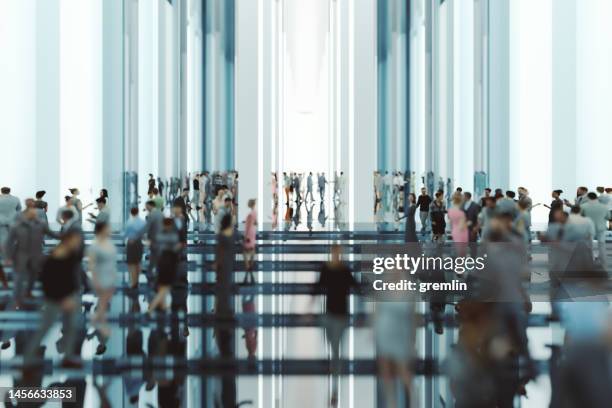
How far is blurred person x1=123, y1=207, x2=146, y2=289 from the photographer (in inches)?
494

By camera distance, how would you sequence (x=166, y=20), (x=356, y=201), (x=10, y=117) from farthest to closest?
(x=166, y=20) → (x=356, y=201) → (x=10, y=117)

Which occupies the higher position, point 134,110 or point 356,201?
point 134,110

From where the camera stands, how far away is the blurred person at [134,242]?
1254 cm

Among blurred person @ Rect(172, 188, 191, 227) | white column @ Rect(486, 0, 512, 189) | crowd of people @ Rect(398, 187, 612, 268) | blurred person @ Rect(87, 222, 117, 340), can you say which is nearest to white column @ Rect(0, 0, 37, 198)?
blurred person @ Rect(172, 188, 191, 227)

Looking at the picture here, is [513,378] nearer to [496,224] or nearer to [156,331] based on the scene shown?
[496,224]

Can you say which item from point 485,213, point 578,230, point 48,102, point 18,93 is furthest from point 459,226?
point 48,102

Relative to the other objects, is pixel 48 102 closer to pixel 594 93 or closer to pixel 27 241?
pixel 27 241

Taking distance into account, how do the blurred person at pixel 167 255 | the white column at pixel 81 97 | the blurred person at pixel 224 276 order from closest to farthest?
the blurred person at pixel 167 255 < the blurred person at pixel 224 276 < the white column at pixel 81 97

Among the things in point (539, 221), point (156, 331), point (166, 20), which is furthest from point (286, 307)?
point (166, 20)

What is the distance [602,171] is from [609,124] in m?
1.25

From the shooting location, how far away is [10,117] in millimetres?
22188

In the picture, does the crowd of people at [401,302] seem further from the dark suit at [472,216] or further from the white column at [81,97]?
the white column at [81,97]

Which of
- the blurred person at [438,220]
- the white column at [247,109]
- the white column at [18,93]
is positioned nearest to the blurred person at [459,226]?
the blurred person at [438,220]

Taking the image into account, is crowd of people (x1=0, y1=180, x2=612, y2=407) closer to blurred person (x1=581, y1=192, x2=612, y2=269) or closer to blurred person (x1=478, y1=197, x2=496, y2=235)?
blurred person (x1=478, y1=197, x2=496, y2=235)
